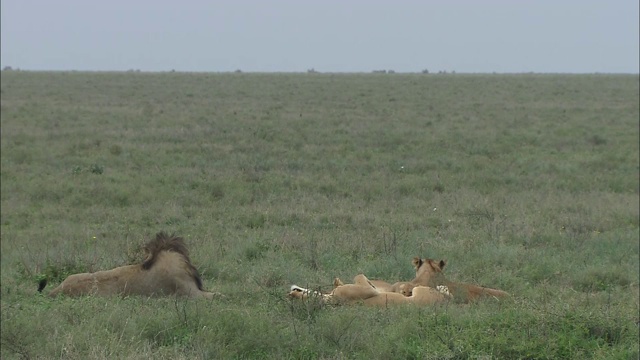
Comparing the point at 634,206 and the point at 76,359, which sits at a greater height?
the point at 76,359

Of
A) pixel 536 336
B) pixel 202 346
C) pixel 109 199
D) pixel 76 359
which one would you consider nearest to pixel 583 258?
pixel 536 336

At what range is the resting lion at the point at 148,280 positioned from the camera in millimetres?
7016

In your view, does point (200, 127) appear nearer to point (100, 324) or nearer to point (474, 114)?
point (474, 114)

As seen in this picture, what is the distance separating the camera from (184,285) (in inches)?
280

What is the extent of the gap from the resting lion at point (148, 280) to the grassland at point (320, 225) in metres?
0.33

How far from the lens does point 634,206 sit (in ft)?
41.0

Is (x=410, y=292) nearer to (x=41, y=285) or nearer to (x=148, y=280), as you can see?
(x=148, y=280)

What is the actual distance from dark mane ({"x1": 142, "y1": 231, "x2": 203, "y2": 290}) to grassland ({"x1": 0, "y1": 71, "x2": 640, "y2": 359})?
355mm

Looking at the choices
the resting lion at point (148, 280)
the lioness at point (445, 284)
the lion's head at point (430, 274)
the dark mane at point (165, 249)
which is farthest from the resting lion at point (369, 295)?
the dark mane at point (165, 249)

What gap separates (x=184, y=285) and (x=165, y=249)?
0.45m

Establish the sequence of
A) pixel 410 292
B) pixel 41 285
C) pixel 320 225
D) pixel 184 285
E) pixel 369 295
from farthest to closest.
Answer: pixel 320 225 → pixel 41 285 → pixel 184 285 → pixel 410 292 → pixel 369 295

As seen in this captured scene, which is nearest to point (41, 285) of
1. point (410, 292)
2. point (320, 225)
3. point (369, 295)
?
point (369, 295)

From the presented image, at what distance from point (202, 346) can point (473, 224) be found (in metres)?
6.37

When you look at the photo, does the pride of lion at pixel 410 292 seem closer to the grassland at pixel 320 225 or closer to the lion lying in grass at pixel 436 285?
the lion lying in grass at pixel 436 285
